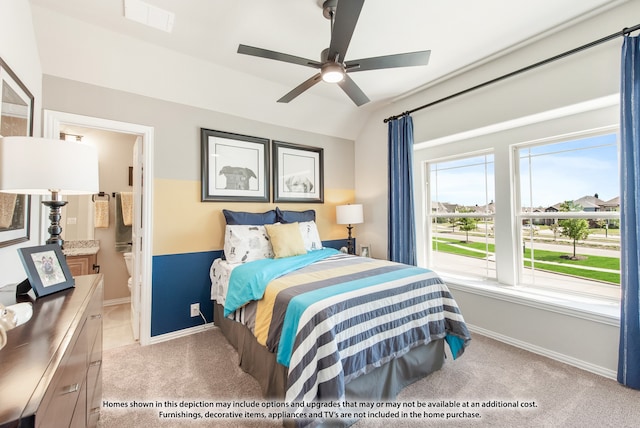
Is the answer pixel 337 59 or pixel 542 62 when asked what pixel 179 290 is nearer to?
pixel 337 59

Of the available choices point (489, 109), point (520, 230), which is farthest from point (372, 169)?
point (520, 230)

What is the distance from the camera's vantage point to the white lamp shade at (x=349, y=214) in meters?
3.74

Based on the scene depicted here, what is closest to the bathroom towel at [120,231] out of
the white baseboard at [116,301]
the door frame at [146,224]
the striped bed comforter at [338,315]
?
the white baseboard at [116,301]

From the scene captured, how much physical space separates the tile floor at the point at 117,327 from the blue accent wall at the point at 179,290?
0.38 meters

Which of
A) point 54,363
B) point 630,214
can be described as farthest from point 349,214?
point 54,363

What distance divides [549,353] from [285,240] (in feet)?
8.46

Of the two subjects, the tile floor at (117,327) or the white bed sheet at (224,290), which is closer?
the white bed sheet at (224,290)

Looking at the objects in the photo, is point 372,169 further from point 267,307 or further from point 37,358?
point 37,358

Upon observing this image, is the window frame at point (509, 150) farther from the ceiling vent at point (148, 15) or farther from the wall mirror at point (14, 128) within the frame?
the wall mirror at point (14, 128)

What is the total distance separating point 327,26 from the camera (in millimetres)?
2238

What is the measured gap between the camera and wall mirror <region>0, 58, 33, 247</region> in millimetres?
1474

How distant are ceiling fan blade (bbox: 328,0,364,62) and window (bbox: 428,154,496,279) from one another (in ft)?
7.49

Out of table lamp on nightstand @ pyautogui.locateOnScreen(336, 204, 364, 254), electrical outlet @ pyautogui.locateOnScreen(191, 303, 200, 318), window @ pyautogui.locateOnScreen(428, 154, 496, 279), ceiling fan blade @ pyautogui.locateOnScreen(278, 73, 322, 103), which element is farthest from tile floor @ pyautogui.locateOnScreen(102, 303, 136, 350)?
window @ pyautogui.locateOnScreen(428, 154, 496, 279)

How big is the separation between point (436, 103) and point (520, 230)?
65.6 inches
